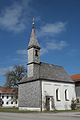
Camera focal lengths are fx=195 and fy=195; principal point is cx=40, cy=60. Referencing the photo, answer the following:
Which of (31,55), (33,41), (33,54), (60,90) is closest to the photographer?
(33,54)

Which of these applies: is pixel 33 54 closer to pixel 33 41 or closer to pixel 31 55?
pixel 31 55

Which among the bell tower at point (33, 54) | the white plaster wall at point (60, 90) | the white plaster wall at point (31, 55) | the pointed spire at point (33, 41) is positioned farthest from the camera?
the pointed spire at point (33, 41)

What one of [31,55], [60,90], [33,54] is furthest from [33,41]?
[60,90]

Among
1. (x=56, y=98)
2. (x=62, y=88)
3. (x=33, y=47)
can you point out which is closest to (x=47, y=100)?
(x=56, y=98)

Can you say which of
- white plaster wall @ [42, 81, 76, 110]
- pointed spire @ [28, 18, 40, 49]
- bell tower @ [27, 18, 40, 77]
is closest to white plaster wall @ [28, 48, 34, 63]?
bell tower @ [27, 18, 40, 77]

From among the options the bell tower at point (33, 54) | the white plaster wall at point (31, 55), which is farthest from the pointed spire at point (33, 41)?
the white plaster wall at point (31, 55)

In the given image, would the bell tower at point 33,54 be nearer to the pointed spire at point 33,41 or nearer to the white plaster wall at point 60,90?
the pointed spire at point 33,41

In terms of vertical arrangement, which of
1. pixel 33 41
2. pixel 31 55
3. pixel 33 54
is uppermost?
pixel 33 41

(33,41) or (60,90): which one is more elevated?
(33,41)

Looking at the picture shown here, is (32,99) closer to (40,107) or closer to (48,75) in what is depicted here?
(40,107)

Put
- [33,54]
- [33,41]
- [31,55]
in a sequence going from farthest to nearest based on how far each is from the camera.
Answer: [33,41] → [31,55] → [33,54]

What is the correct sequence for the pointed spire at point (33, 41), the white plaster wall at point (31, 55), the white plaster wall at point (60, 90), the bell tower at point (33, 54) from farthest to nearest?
the pointed spire at point (33, 41)
the white plaster wall at point (31, 55)
the bell tower at point (33, 54)
the white plaster wall at point (60, 90)

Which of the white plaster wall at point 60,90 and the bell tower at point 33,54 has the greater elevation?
the bell tower at point 33,54

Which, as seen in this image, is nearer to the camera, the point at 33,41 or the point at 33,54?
the point at 33,54
